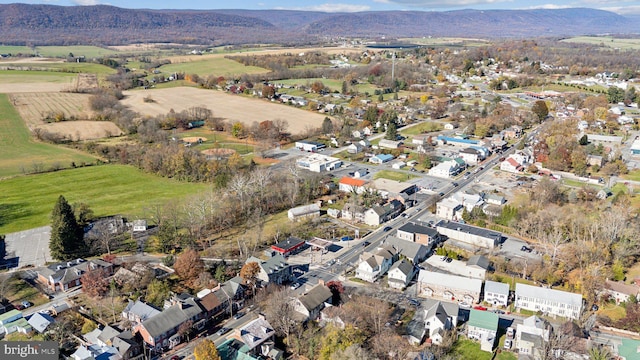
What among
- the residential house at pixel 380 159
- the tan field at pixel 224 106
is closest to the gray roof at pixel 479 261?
the residential house at pixel 380 159

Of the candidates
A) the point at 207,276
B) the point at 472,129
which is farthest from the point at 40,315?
the point at 472,129

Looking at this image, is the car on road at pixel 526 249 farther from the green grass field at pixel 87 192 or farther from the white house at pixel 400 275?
the green grass field at pixel 87 192

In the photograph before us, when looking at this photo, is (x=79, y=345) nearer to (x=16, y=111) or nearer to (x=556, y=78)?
(x=16, y=111)

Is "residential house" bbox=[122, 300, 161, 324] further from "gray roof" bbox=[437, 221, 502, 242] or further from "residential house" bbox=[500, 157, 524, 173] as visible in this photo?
"residential house" bbox=[500, 157, 524, 173]

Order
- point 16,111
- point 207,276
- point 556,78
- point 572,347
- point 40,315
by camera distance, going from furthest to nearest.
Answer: point 556,78
point 16,111
point 207,276
point 40,315
point 572,347

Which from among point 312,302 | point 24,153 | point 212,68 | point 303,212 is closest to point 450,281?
point 312,302

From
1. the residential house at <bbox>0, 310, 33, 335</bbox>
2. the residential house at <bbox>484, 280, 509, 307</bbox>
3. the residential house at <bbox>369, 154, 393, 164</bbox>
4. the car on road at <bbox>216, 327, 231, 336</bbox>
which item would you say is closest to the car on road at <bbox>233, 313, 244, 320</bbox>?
the car on road at <bbox>216, 327, 231, 336</bbox>
